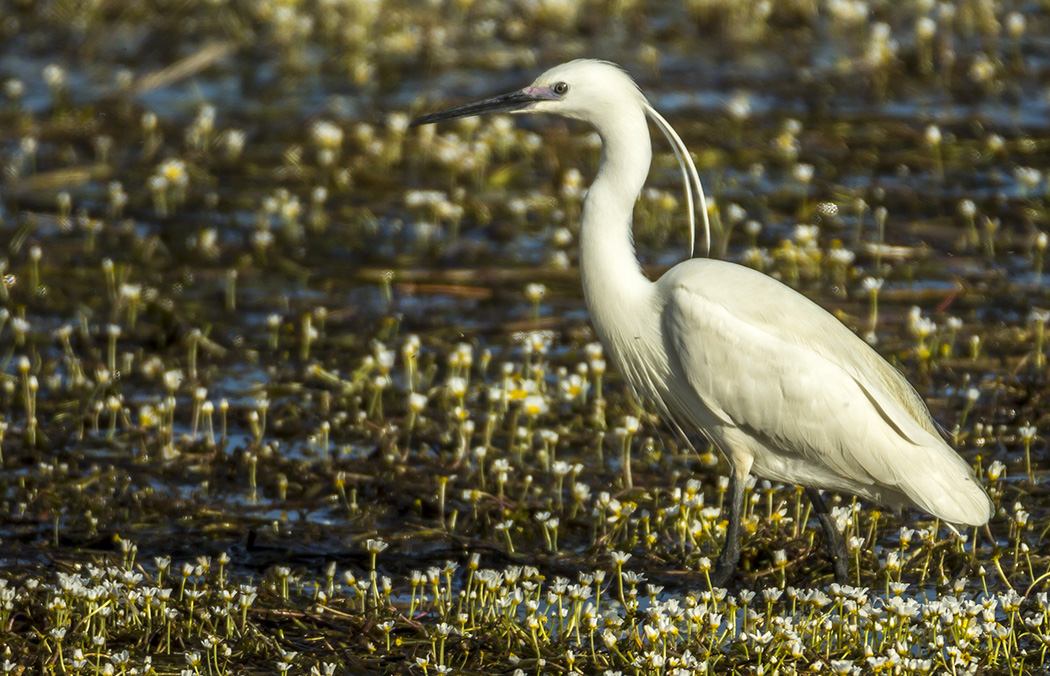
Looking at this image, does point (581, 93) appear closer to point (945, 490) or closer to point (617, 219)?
point (617, 219)

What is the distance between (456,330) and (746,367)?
2.97m

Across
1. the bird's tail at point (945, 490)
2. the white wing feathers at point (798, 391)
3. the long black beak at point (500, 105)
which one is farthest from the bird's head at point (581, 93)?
the bird's tail at point (945, 490)

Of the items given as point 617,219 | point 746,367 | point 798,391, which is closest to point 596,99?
point 617,219

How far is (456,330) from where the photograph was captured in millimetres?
7977

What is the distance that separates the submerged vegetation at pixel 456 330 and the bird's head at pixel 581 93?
4.15ft

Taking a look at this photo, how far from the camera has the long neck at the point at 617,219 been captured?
5398 millimetres

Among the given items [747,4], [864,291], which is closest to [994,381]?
[864,291]

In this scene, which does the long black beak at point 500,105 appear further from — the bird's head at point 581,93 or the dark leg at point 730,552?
the dark leg at point 730,552

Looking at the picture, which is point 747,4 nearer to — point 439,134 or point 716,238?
point 439,134

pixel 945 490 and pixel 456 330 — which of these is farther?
pixel 456 330

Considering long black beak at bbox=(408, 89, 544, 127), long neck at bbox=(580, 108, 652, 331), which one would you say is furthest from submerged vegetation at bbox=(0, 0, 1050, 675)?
long black beak at bbox=(408, 89, 544, 127)

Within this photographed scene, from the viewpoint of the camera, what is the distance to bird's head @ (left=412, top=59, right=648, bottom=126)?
546cm

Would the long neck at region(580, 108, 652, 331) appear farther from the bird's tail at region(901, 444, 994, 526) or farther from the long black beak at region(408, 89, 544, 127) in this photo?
the bird's tail at region(901, 444, 994, 526)

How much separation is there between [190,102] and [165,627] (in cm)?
735
